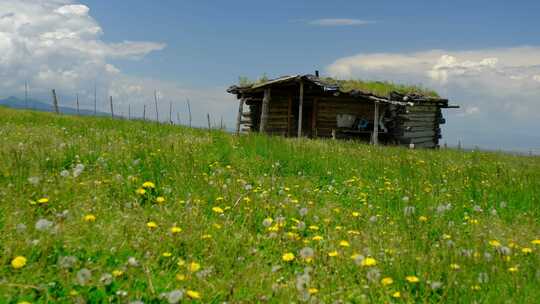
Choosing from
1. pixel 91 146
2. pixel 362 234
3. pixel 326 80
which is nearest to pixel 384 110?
pixel 326 80

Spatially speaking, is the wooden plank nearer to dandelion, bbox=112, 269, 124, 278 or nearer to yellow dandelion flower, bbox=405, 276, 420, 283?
yellow dandelion flower, bbox=405, 276, 420, 283

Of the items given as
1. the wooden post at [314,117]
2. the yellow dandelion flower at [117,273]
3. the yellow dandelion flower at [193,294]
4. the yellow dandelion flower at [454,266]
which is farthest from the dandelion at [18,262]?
the wooden post at [314,117]

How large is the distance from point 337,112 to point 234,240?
27638 millimetres

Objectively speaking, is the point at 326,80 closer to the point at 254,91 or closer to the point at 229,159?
the point at 254,91

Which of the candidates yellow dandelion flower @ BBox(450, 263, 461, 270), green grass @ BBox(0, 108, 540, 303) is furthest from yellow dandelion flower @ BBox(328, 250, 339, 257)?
yellow dandelion flower @ BBox(450, 263, 461, 270)

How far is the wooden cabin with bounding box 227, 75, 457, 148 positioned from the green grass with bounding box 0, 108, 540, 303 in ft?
69.0

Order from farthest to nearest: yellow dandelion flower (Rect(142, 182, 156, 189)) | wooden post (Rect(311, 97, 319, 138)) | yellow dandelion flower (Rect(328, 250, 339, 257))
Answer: wooden post (Rect(311, 97, 319, 138)) < yellow dandelion flower (Rect(142, 182, 156, 189)) < yellow dandelion flower (Rect(328, 250, 339, 257))

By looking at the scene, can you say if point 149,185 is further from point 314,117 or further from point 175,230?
point 314,117

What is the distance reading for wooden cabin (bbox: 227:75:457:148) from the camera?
93.5ft

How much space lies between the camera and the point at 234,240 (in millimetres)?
4246

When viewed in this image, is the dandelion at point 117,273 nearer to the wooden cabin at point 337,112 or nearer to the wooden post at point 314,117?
the wooden cabin at point 337,112

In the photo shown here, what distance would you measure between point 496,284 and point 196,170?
4.59 metres

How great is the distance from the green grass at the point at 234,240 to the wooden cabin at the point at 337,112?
21.0 m

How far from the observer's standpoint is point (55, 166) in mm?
6910
